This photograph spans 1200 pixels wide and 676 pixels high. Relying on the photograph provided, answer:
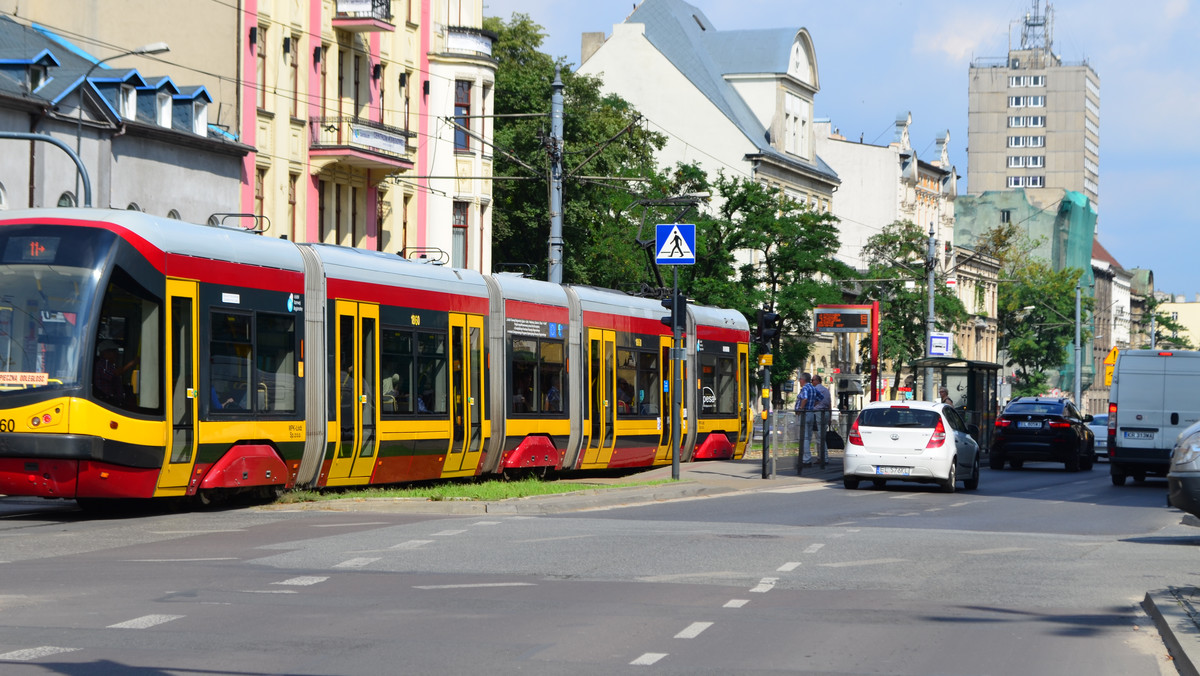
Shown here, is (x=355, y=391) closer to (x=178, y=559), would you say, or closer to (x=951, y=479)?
(x=178, y=559)

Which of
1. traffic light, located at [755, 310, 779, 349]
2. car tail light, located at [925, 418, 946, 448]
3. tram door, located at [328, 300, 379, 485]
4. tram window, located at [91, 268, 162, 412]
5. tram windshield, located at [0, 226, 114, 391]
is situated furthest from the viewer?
traffic light, located at [755, 310, 779, 349]

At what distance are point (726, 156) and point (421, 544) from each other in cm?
6132

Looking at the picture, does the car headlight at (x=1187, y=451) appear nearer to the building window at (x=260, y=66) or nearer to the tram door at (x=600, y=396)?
the tram door at (x=600, y=396)

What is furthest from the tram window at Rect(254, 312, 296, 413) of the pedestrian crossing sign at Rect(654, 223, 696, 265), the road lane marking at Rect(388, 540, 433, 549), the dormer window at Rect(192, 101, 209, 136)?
the dormer window at Rect(192, 101, 209, 136)

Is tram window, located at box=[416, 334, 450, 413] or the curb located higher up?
tram window, located at box=[416, 334, 450, 413]

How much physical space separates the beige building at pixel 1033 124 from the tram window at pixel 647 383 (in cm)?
15440

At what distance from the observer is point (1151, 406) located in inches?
1280

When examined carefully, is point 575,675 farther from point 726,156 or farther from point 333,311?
point 726,156

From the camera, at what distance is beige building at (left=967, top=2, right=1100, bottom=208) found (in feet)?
594

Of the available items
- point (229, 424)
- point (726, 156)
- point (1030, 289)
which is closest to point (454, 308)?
point (229, 424)

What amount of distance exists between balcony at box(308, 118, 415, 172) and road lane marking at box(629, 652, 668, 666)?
36.0 metres

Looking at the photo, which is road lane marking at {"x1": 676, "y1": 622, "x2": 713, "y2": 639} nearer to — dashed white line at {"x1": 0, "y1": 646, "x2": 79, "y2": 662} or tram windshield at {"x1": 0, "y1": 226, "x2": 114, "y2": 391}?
dashed white line at {"x1": 0, "y1": 646, "x2": 79, "y2": 662}

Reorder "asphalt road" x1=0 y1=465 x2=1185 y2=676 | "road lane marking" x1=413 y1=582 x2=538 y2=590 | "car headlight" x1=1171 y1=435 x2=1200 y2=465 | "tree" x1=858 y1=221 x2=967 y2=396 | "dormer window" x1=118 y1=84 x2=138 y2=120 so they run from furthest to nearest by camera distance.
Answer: "tree" x1=858 y1=221 x2=967 y2=396 → "dormer window" x1=118 y1=84 x2=138 y2=120 → "car headlight" x1=1171 y1=435 x2=1200 y2=465 → "road lane marking" x1=413 y1=582 x2=538 y2=590 → "asphalt road" x1=0 y1=465 x2=1185 y2=676

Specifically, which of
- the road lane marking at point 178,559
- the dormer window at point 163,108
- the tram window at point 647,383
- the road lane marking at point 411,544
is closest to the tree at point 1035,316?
the dormer window at point 163,108
